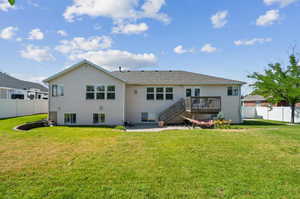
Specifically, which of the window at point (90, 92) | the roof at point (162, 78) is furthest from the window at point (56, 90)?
the window at point (90, 92)

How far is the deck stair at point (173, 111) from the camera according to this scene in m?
15.0

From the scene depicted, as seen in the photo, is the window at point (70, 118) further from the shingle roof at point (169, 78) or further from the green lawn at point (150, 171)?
the green lawn at point (150, 171)

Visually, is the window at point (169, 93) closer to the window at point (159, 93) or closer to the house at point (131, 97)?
the house at point (131, 97)

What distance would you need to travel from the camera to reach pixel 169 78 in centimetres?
1706

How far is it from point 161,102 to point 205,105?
4168 millimetres

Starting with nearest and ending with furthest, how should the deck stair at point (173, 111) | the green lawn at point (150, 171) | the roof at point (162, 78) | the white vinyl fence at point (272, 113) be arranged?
1. the green lawn at point (150, 171)
2. the roof at point (162, 78)
3. the deck stair at point (173, 111)
4. the white vinyl fence at point (272, 113)

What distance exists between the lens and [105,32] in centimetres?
1480

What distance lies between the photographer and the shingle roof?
1588 centimetres

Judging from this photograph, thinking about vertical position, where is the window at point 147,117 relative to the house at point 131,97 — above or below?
below

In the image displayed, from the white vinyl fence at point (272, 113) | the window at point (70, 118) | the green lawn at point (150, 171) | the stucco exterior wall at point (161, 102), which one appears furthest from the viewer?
the white vinyl fence at point (272, 113)

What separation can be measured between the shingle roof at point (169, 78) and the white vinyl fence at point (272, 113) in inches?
311

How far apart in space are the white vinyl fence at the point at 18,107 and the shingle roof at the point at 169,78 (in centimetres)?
1126

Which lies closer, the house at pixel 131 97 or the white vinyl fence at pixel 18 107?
the house at pixel 131 97

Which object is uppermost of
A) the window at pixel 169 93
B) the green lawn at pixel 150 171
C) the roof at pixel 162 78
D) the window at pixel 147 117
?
the roof at pixel 162 78
